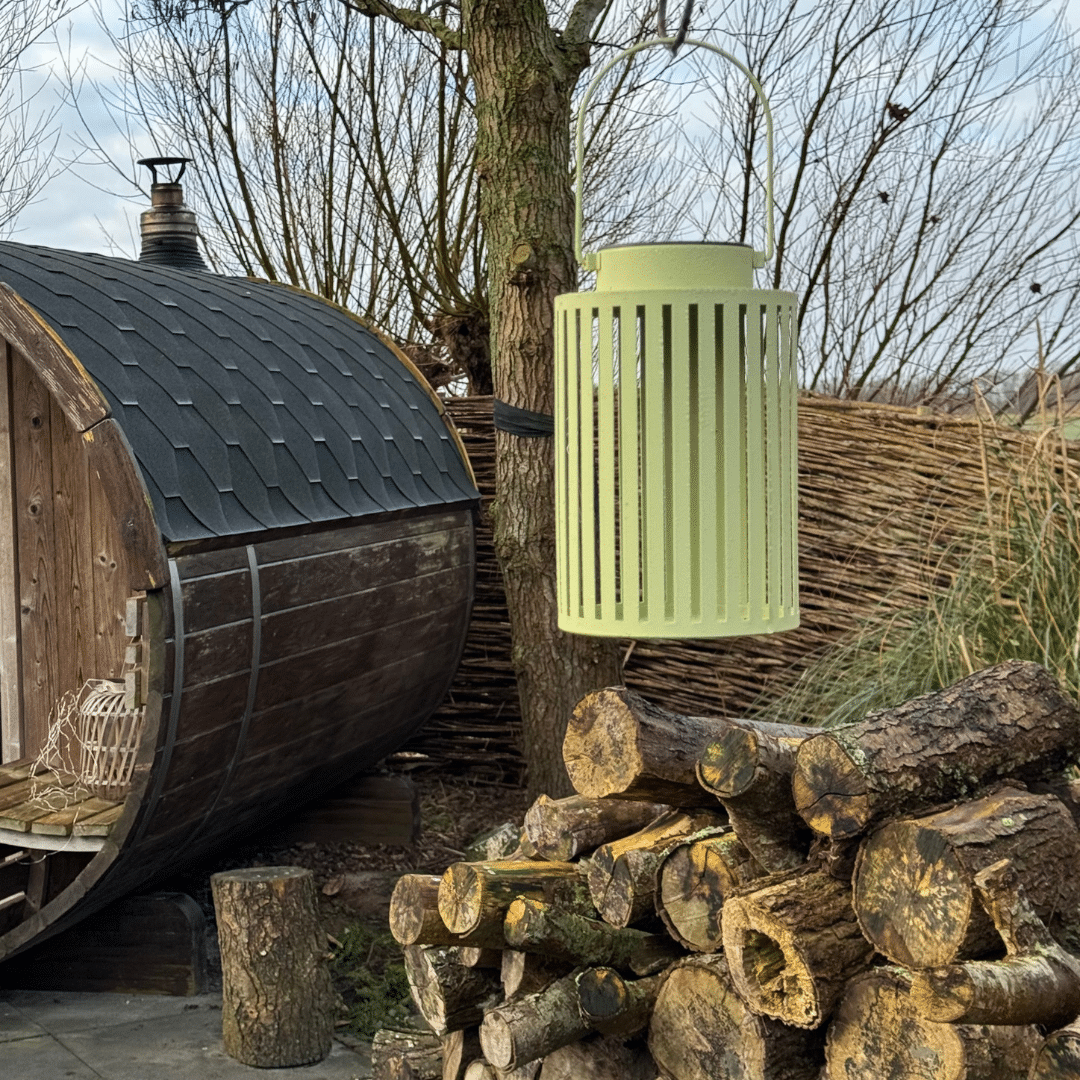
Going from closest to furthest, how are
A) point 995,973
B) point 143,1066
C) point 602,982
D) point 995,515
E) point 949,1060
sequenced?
point 995,973 → point 949,1060 → point 602,982 → point 143,1066 → point 995,515

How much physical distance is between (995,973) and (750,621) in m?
0.71

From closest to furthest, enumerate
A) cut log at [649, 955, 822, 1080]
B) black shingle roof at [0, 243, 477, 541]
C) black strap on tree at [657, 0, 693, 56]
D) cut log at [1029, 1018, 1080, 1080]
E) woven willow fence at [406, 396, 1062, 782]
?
black strap on tree at [657, 0, 693, 56]
cut log at [1029, 1018, 1080, 1080]
cut log at [649, 955, 822, 1080]
black shingle roof at [0, 243, 477, 541]
woven willow fence at [406, 396, 1062, 782]

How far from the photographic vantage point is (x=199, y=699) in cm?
371

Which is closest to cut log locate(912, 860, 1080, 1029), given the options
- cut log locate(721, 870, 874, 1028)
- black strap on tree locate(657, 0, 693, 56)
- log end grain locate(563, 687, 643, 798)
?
cut log locate(721, 870, 874, 1028)

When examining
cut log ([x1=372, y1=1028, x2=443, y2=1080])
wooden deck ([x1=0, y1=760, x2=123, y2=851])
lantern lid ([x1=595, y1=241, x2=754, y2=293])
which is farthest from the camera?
wooden deck ([x1=0, y1=760, x2=123, y2=851])

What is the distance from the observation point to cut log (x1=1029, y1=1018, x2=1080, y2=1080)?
1.93 meters

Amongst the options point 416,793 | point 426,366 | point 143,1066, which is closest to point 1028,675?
point 143,1066

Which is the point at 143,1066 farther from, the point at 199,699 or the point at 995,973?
the point at 995,973

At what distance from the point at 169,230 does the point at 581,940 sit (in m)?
4.10

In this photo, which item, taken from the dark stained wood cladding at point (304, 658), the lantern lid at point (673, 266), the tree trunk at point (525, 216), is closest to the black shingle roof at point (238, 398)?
the dark stained wood cladding at point (304, 658)

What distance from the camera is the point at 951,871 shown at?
86.0 inches

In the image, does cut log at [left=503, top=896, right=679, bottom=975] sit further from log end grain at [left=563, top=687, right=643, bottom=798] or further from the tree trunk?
the tree trunk

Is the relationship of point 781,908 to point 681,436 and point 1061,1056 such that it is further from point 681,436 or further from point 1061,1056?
point 681,436

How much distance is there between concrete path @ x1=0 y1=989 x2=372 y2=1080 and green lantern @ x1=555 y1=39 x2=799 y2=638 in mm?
2382
